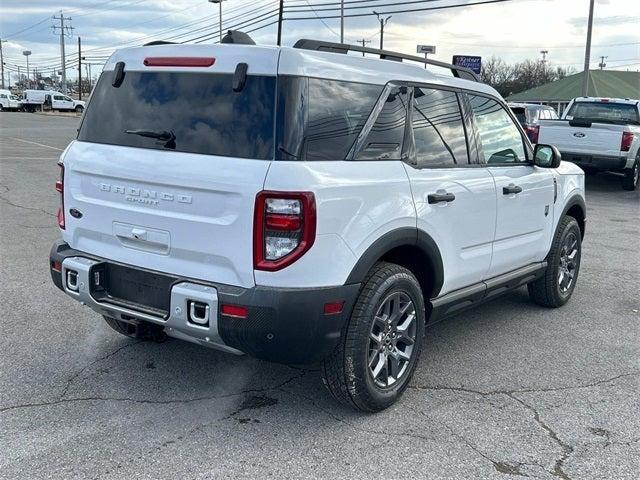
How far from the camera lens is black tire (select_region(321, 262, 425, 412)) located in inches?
135

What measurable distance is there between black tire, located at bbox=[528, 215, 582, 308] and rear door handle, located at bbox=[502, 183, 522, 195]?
1.03m

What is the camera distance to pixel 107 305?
3.57 m

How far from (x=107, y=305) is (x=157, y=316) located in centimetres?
38

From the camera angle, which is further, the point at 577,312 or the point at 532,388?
the point at 577,312

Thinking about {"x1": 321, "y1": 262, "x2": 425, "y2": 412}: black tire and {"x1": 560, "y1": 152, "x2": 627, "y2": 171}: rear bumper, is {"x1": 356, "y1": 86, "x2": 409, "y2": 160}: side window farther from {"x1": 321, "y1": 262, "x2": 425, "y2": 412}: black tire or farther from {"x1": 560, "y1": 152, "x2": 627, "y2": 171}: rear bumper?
{"x1": 560, "y1": 152, "x2": 627, "y2": 171}: rear bumper

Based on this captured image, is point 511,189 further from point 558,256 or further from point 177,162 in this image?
point 177,162

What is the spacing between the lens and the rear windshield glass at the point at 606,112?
1488cm

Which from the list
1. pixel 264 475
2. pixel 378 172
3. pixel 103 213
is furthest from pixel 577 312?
pixel 103 213

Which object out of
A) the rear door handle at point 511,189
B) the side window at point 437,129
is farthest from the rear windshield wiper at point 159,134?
the rear door handle at point 511,189

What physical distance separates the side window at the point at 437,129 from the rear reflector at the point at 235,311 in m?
1.44

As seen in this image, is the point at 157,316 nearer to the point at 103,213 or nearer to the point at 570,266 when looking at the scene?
the point at 103,213

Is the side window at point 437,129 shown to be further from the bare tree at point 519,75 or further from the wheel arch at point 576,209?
the bare tree at point 519,75

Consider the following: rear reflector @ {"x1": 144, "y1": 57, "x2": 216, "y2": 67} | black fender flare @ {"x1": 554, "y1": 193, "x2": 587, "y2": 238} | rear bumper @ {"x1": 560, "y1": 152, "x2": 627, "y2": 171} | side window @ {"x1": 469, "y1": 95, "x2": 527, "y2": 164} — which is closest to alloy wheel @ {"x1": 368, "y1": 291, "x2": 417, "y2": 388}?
side window @ {"x1": 469, "y1": 95, "x2": 527, "y2": 164}

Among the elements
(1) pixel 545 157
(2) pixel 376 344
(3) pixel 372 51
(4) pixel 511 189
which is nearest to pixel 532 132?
(1) pixel 545 157
